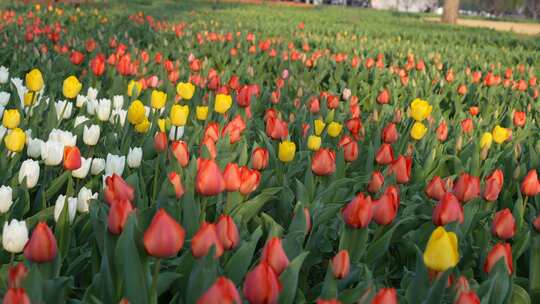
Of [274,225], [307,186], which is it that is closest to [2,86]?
[307,186]

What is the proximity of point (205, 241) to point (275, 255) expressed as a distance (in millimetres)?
155

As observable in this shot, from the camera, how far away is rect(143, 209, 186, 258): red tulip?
3.92ft

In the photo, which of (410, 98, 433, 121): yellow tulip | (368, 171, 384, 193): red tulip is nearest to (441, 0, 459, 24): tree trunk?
(410, 98, 433, 121): yellow tulip

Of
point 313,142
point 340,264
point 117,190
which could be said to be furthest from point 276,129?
point 340,264

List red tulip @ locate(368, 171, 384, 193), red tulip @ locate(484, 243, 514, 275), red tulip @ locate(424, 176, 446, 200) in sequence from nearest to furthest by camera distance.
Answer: red tulip @ locate(484, 243, 514, 275) < red tulip @ locate(424, 176, 446, 200) < red tulip @ locate(368, 171, 384, 193)

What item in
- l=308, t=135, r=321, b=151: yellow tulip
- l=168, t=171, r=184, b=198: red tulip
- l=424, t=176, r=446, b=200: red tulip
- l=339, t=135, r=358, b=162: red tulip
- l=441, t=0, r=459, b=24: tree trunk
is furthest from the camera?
l=441, t=0, r=459, b=24: tree trunk

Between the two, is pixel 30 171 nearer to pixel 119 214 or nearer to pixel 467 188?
pixel 119 214

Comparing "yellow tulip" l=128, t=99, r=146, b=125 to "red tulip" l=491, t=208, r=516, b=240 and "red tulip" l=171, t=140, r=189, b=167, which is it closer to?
"red tulip" l=171, t=140, r=189, b=167

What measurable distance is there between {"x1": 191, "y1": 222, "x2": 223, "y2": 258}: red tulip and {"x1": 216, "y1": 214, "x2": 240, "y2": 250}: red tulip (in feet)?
0.27

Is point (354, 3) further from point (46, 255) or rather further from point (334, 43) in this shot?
point (46, 255)

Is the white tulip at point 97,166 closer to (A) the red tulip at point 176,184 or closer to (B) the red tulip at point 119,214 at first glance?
(A) the red tulip at point 176,184

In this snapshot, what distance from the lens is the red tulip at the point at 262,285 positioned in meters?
1.14

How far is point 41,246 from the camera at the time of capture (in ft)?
4.37

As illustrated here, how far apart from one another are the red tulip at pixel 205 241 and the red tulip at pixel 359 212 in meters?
0.43
